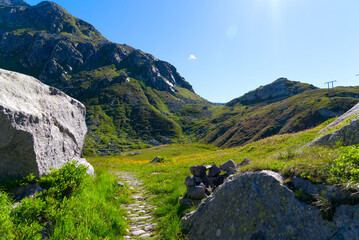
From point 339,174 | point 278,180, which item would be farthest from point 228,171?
point 339,174

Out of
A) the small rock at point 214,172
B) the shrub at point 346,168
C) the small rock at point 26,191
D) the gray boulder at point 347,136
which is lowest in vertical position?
the small rock at point 214,172

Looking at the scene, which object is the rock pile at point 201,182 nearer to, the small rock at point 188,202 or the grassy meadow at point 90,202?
the small rock at point 188,202

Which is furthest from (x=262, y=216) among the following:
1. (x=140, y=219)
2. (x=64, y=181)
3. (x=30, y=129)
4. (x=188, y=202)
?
(x=30, y=129)

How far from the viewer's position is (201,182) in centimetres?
879

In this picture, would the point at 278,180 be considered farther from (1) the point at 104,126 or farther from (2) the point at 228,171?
(1) the point at 104,126

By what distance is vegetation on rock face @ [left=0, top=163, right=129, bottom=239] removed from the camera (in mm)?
4234

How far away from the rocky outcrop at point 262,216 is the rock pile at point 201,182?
1.67 metres

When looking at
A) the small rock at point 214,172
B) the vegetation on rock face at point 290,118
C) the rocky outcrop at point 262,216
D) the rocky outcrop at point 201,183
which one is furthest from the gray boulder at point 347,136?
the vegetation on rock face at point 290,118

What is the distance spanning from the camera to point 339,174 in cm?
370

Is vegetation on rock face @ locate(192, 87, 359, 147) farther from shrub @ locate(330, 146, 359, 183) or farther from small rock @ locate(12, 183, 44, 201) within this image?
small rock @ locate(12, 183, 44, 201)

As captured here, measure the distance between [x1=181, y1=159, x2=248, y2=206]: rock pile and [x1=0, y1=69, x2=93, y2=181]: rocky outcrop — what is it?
243 inches

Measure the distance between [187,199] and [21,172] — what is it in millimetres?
6676

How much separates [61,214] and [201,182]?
5.66 meters

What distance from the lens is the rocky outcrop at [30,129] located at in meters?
6.76
